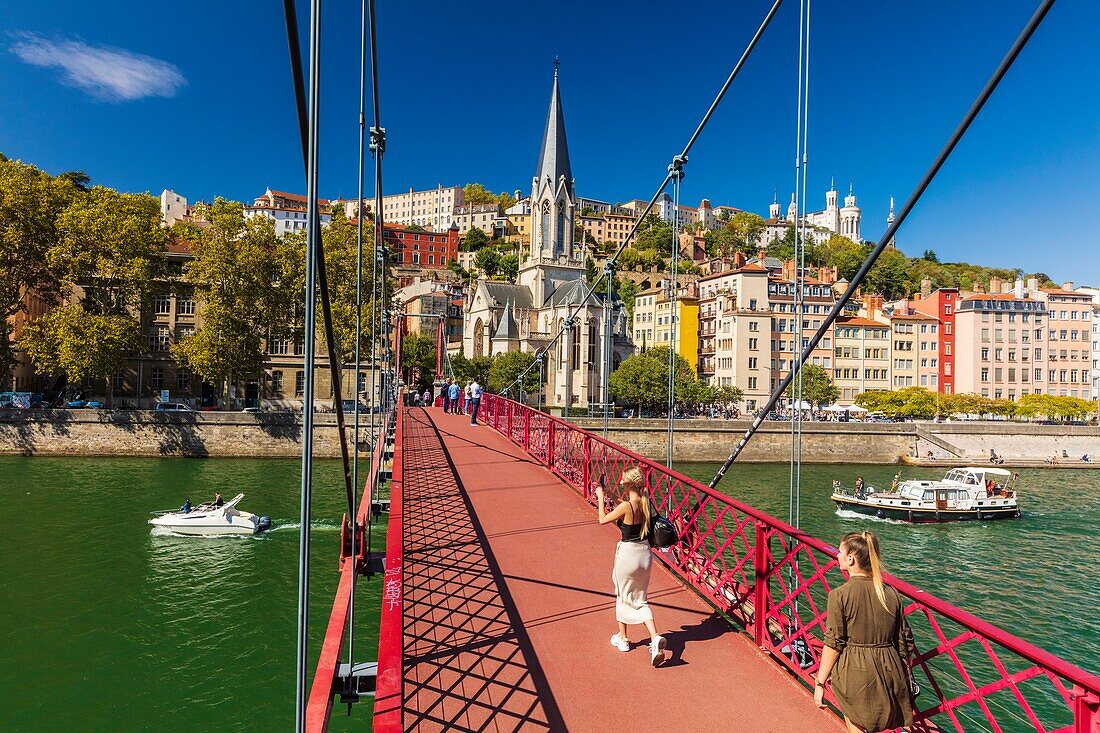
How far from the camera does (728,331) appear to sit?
2179 inches

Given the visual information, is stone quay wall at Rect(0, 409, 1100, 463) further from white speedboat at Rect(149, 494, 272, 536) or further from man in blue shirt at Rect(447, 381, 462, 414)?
white speedboat at Rect(149, 494, 272, 536)

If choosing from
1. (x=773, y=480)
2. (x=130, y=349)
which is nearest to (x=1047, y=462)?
(x=773, y=480)

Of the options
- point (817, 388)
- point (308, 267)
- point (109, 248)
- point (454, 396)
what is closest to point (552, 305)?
point (817, 388)

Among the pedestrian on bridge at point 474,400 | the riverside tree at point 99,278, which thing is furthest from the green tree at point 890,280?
the riverside tree at point 99,278

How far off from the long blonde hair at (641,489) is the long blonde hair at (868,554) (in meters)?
1.53

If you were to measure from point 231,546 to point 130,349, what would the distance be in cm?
2010

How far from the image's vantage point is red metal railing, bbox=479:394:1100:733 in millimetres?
2963

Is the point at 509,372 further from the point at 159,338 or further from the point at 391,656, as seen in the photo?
the point at 391,656

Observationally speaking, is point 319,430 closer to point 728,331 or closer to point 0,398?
point 0,398

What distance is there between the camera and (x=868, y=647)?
3.31 m

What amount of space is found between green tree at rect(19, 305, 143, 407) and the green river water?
14.9 feet

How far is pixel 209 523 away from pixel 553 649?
17506mm

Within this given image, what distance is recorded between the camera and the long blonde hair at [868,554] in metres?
3.35

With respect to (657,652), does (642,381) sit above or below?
above
